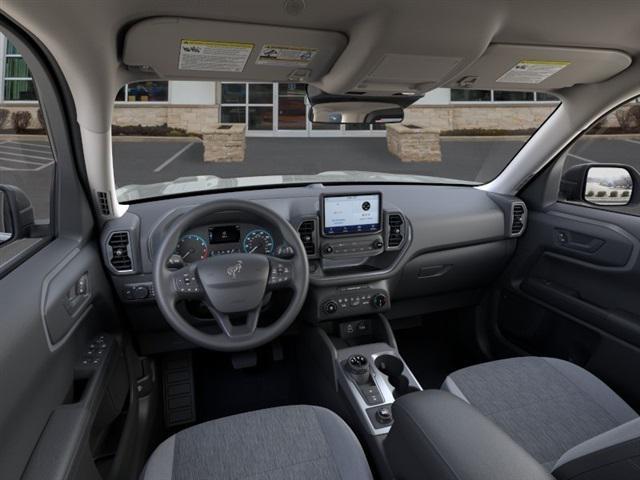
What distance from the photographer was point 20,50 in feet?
5.32

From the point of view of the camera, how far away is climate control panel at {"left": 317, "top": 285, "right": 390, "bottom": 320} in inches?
100

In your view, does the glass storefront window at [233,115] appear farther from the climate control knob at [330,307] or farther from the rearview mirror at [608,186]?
the rearview mirror at [608,186]

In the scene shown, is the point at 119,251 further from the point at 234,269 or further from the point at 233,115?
the point at 233,115

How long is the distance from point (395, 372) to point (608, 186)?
1607mm

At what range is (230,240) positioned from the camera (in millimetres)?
2213

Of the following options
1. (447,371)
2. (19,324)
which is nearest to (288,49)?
(19,324)

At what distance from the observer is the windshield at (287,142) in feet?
8.98

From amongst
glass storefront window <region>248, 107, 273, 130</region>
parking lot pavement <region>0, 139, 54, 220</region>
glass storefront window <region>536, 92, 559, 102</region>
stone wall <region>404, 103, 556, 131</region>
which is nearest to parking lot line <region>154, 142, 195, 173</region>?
glass storefront window <region>248, 107, 273, 130</region>

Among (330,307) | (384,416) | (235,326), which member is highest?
(235,326)

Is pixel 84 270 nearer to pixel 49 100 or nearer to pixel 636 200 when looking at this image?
pixel 49 100

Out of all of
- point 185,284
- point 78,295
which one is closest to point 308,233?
point 185,284

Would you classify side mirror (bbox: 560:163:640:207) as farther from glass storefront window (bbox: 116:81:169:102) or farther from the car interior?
glass storefront window (bbox: 116:81:169:102)

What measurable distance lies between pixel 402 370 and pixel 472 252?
0.95 meters

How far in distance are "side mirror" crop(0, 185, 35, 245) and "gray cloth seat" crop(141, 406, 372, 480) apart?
3.24 ft
